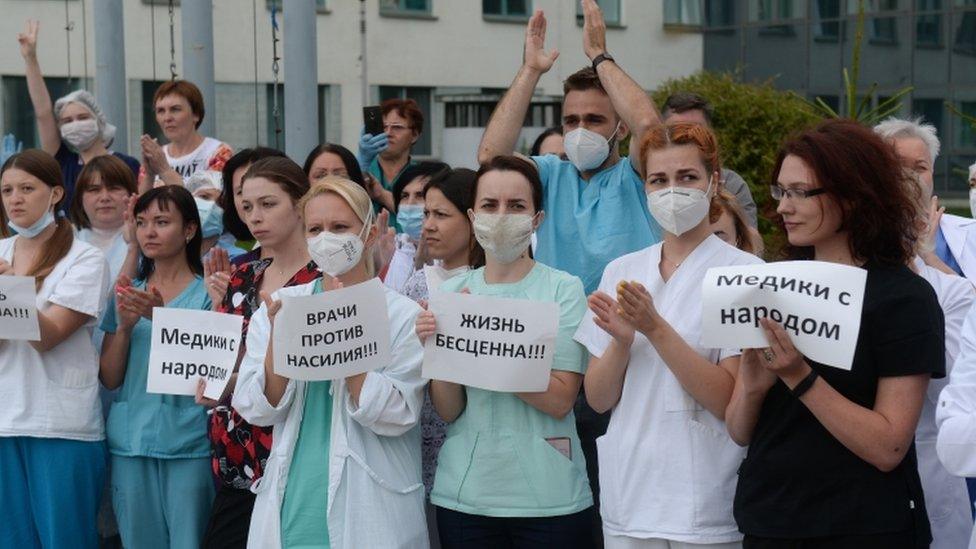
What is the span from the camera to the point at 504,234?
4.70 meters

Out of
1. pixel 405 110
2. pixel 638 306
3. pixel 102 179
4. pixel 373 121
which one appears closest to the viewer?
pixel 638 306

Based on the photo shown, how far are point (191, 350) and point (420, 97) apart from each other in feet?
93.5

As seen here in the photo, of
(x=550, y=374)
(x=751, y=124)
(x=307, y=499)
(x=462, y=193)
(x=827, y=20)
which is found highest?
(x=827, y=20)

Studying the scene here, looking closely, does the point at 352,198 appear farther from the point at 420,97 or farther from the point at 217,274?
the point at 420,97

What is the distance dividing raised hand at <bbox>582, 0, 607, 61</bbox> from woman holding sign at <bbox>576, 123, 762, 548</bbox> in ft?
3.77

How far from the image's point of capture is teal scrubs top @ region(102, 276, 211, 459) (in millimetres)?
5570

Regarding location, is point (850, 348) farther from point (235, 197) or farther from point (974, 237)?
point (235, 197)

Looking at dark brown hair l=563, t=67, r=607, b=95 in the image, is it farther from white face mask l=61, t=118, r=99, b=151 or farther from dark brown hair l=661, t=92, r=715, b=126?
white face mask l=61, t=118, r=99, b=151

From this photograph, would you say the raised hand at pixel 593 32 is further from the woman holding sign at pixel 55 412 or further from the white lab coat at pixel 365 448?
the woman holding sign at pixel 55 412

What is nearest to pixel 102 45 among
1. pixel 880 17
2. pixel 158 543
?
pixel 158 543

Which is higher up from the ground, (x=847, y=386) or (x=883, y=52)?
(x=883, y=52)

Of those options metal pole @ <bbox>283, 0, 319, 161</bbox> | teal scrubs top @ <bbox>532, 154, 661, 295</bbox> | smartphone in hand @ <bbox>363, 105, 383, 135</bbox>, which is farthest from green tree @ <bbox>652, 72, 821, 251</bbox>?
teal scrubs top @ <bbox>532, 154, 661, 295</bbox>

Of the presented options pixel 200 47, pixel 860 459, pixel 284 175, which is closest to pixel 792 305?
pixel 860 459

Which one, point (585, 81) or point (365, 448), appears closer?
point (365, 448)
